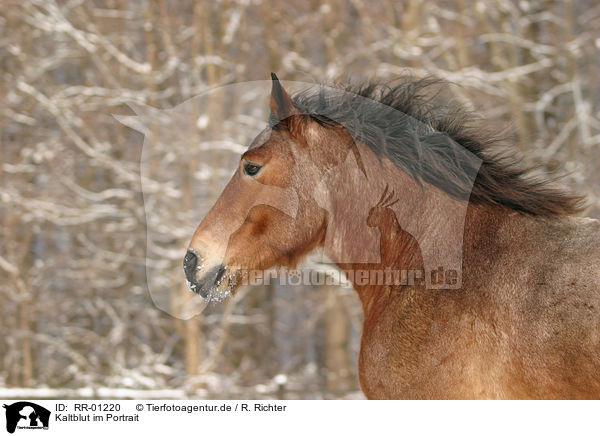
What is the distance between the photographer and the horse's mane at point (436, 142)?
3.00m

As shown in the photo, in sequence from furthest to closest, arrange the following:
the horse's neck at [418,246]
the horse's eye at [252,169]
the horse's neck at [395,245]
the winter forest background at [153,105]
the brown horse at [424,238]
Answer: the winter forest background at [153,105] → the horse's eye at [252,169] → the horse's neck at [395,245] → the horse's neck at [418,246] → the brown horse at [424,238]

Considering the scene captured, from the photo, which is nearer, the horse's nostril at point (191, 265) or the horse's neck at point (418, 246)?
the horse's neck at point (418, 246)

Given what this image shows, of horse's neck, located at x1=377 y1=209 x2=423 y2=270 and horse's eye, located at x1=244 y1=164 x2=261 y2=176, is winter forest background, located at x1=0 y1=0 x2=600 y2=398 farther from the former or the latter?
horse's neck, located at x1=377 y1=209 x2=423 y2=270

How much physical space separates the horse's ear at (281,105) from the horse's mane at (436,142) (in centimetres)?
10

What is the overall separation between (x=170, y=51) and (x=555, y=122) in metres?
7.17

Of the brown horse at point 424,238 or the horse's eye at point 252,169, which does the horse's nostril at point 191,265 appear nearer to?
the brown horse at point 424,238

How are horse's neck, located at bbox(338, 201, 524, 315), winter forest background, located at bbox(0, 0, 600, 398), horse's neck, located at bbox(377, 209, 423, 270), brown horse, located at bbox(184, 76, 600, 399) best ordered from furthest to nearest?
winter forest background, located at bbox(0, 0, 600, 398)
horse's neck, located at bbox(377, 209, 423, 270)
horse's neck, located at bbox(338, 201, 524, 315)
brown horse, located at bbox(184, 76, 600, 399)

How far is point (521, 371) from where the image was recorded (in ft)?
8.41
